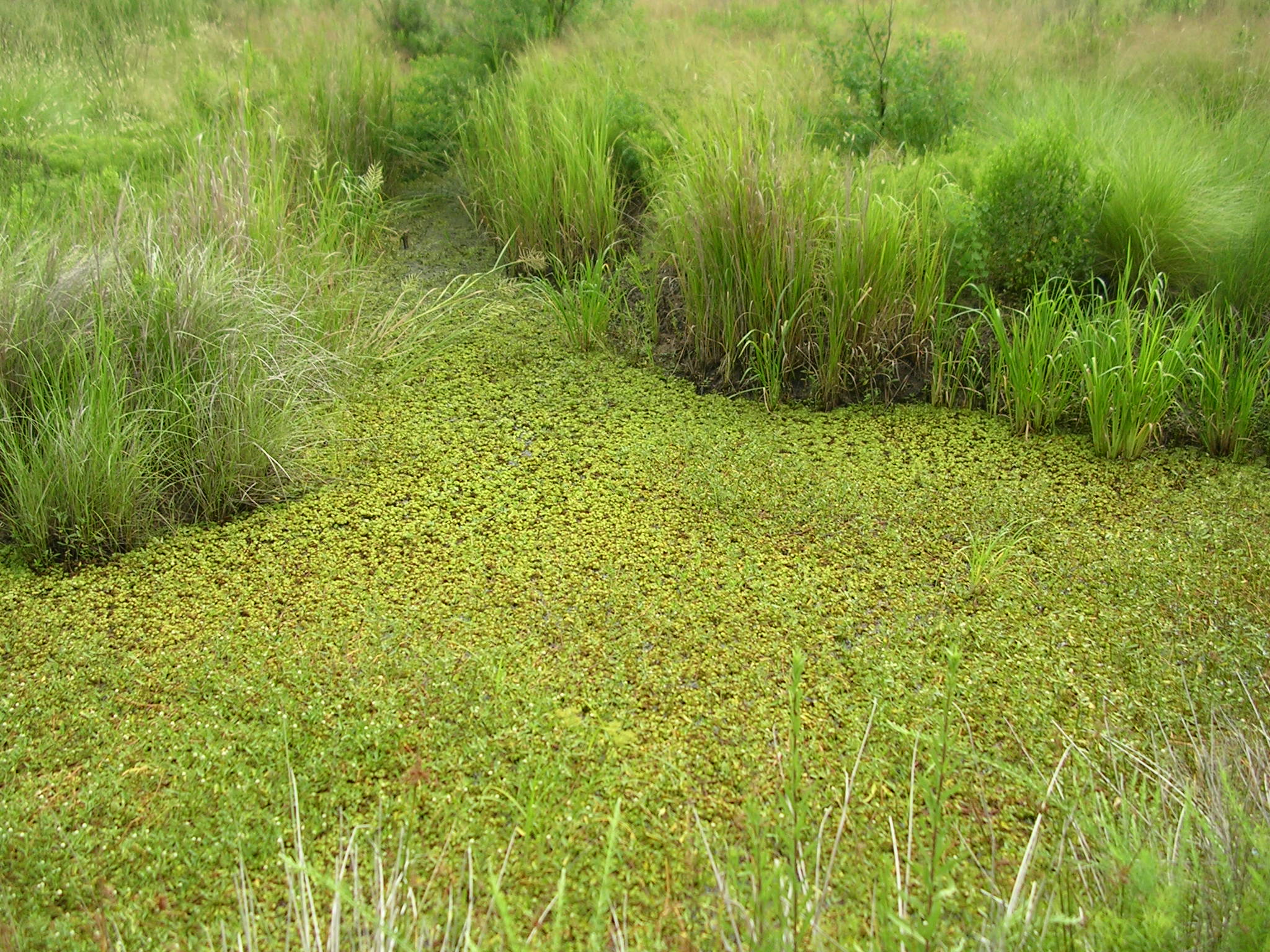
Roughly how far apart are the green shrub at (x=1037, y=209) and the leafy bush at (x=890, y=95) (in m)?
0.72

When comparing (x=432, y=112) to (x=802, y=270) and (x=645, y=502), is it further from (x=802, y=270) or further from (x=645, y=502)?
(x=645, y=502)

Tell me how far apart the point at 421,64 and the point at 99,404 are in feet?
10.5

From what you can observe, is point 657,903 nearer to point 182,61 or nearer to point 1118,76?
point 1118,76

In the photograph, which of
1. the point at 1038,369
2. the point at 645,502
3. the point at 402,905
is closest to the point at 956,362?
the point at 1038,369

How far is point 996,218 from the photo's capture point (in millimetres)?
3012

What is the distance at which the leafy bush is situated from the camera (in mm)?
3697

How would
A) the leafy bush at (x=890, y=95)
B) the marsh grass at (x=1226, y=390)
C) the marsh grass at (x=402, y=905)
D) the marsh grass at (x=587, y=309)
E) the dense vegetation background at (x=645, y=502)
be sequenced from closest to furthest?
the marsh grass at (x=402, y=905), the dense vegetation background at (x=645, y=502), the marsh grass at (x=1226, y=390), the marsh grass at (x=587, y=309), the leafy bush at (x=890, y=95)

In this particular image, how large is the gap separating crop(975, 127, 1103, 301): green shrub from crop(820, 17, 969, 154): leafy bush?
72 centimetres

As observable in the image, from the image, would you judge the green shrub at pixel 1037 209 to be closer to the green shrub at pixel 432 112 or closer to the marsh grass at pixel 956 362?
the marsh grass at pixel 956 362

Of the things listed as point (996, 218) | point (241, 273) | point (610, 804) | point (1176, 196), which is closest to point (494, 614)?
point (610, 804)

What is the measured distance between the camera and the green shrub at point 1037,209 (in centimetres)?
292

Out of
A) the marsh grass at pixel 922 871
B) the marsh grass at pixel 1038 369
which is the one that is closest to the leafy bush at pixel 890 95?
the marsh grass at pixel 1038 369

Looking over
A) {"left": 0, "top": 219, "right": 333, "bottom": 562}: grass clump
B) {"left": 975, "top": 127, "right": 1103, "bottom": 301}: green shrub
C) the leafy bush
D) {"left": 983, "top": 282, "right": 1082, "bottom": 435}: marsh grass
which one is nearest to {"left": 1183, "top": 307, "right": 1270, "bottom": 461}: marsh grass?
{"left": 983, "top": 282, "right": 1082, "bottom": 435}: marsh grass

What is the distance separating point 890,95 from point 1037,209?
1.14m
